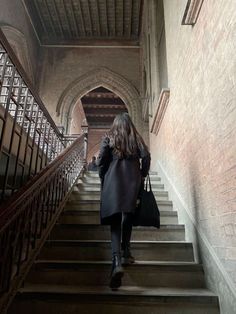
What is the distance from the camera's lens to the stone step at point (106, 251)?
2596 mm

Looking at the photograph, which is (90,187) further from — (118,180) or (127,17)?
(127,17)

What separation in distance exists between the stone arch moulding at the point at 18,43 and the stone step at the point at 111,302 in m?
7.09

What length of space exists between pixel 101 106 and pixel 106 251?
11.2 m

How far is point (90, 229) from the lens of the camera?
297 centimetres

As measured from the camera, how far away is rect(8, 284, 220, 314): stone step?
1.96 metres

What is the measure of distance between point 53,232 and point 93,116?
11.9m

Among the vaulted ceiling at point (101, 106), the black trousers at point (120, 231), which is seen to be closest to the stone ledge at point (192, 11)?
the black trousers at point (120, 231)

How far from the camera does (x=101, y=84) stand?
9508mm

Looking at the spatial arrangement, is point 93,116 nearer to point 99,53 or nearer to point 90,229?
point 99,53

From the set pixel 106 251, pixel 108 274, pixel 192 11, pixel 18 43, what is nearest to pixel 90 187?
pixel 106 251

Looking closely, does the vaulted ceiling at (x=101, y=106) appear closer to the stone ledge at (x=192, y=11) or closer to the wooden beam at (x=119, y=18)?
the wooden beam at (x=119, y=18)

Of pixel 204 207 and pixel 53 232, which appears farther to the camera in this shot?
pixel 53 232

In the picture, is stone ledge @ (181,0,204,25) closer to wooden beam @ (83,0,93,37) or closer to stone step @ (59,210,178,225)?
stone step @ (59,210,178,225)

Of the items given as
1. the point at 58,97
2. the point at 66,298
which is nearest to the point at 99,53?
the point at 58,97
